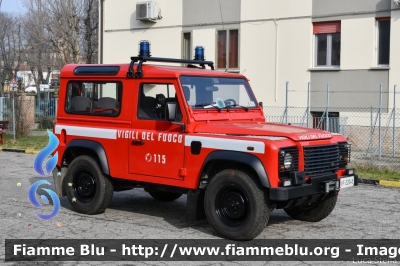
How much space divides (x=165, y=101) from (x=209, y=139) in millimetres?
1092

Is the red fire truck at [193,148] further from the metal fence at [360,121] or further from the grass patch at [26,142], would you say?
the grass patch at [26,142]

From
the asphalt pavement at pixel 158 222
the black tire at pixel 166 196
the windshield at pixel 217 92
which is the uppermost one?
the windshield at pixel 217 92

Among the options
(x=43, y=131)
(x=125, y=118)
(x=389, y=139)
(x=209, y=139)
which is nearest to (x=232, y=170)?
(x=209, y=139)

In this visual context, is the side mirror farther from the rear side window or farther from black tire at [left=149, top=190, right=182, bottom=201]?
black tire at [left=149, top=190, right=182, bottom=201]

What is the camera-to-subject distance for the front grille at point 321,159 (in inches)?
288

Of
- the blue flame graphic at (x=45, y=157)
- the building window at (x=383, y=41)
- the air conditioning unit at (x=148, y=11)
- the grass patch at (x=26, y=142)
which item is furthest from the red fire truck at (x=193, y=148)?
the air conditioning unit at (x=148, y=11)

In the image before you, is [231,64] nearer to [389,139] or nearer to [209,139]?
[389,139]

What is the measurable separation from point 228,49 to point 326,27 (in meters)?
3.96

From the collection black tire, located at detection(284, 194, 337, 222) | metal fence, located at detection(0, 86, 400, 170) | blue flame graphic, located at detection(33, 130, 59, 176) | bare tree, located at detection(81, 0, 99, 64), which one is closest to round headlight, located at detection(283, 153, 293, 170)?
black tire, located at detection(284, 194, 337, 222)

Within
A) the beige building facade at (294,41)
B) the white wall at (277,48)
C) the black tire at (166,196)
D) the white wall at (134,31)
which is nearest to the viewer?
the black tire at (166,196)

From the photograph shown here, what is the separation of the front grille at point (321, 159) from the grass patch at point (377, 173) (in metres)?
5.64

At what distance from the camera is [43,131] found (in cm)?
2662

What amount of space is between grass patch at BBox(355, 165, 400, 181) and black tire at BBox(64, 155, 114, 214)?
6.67 metres

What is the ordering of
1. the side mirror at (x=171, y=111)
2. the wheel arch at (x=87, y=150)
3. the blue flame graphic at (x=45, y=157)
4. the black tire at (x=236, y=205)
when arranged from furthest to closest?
1. the wheel arch at (x=87, y=150)
2. the blue flame graphic at (x=45, y=157)
3. the side mirror at (x=171, y=111)
4. the black tire at (x=236, y=205)
